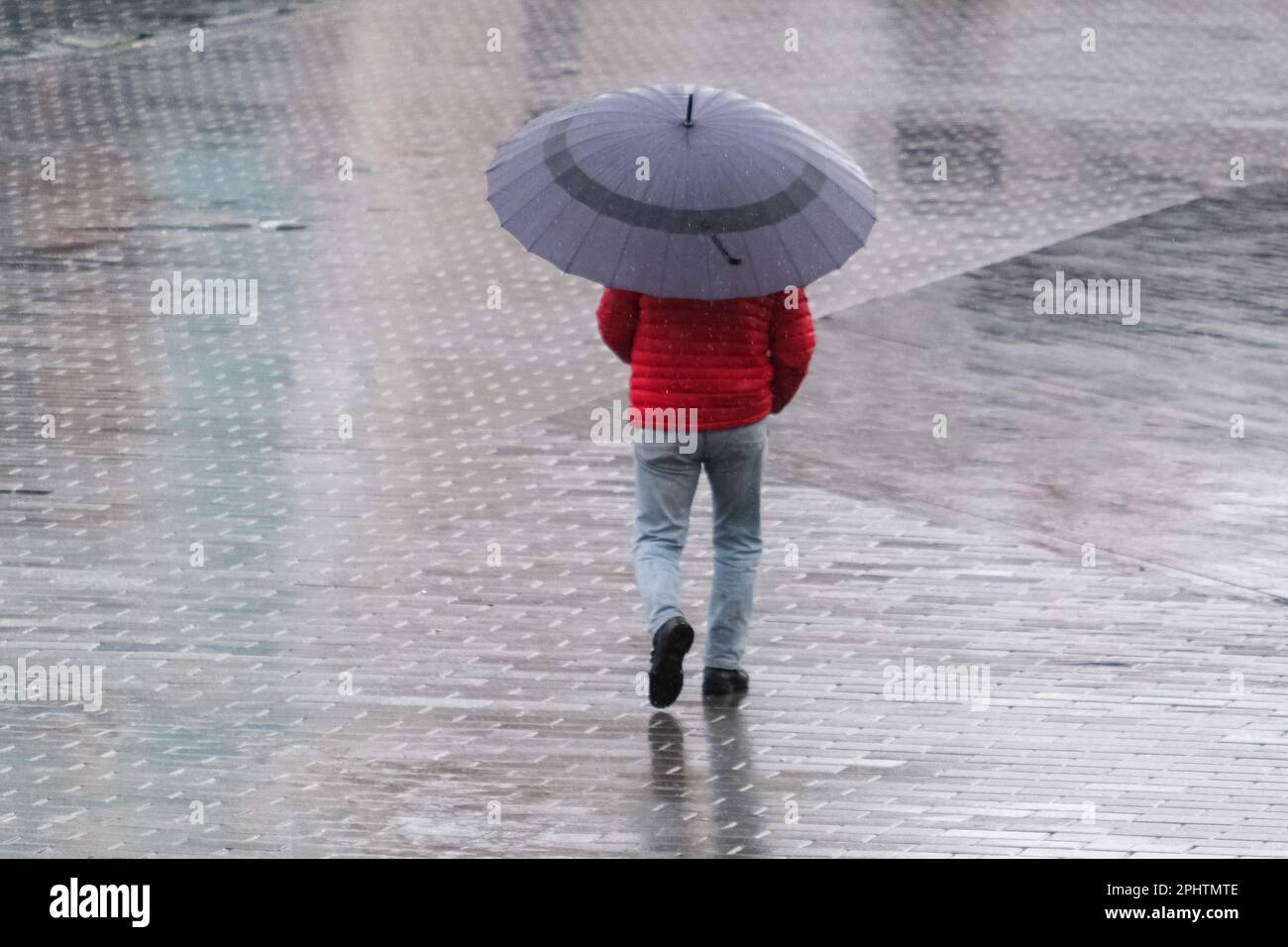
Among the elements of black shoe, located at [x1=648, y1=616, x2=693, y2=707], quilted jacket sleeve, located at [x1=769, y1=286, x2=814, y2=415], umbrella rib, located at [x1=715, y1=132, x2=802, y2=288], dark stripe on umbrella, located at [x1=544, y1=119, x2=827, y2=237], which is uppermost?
dark stripe on umbrella, located at [x1=544, y1=119, x2=827, y2=237]

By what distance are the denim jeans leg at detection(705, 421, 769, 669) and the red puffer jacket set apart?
8.2 inches

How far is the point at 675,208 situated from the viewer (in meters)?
6.45

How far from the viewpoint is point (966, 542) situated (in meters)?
8.42

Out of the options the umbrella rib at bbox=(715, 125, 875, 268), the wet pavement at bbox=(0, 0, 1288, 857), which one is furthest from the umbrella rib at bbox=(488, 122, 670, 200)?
the wet pavement at bbox=(0, 0, 1288, 857)

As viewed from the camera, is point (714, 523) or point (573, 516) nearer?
point (714, 523)

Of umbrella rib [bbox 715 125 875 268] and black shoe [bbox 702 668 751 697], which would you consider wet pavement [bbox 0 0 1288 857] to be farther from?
umbrella rib [bbox 715 125 875 268]

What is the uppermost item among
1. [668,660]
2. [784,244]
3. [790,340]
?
[784,244]

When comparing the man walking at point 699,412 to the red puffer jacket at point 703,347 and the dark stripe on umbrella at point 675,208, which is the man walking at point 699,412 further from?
the dark stripe on umbrella at point 675,208

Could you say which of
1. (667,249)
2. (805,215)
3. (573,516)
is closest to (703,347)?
(667,249)

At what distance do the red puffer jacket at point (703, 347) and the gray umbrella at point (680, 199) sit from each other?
25cm

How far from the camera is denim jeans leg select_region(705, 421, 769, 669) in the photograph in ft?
22.6

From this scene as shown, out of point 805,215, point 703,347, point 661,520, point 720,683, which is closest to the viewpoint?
point 805,215

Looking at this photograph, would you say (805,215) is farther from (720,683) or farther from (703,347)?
(720,683)

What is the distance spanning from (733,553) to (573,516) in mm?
1803
